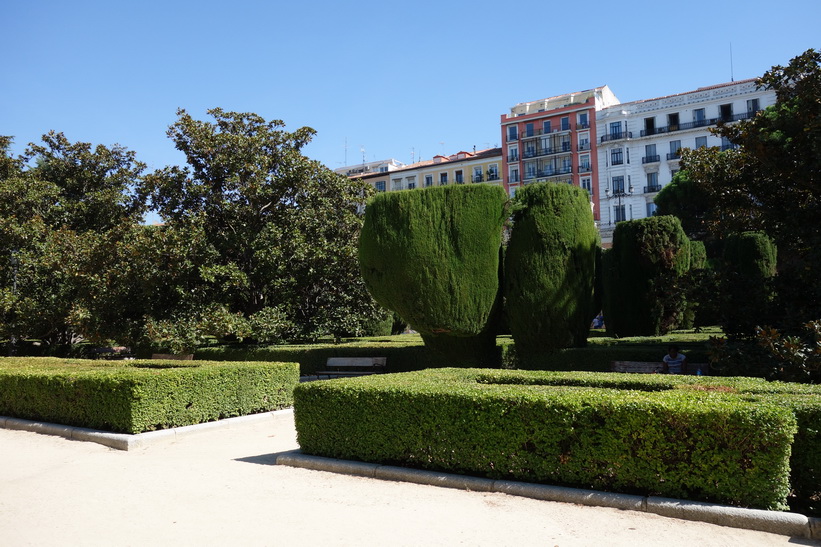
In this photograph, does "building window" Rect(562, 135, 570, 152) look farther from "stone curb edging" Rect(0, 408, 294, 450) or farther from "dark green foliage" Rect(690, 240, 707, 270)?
"stone curb edging" Rect(0, 408, 294, 450)

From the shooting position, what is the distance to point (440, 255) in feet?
41.2

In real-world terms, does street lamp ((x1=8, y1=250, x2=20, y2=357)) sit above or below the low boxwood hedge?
above

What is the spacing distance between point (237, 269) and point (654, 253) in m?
12.0

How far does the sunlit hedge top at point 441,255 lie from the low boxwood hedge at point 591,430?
4888 mm

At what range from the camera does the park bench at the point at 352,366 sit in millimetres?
14930

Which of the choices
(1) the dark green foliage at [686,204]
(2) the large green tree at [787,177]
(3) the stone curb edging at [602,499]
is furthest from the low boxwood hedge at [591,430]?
(1) the dark green foliage at [686,204]

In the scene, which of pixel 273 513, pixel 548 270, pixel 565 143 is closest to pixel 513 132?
pixel 565 143

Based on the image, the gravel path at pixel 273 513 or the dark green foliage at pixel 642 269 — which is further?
the dark green foliage at pixel 642 269

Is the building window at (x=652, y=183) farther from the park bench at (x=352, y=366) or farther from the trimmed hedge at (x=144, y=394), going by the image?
the trimmed hedge at (x=144, y=394)

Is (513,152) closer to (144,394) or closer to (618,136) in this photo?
(618,136)

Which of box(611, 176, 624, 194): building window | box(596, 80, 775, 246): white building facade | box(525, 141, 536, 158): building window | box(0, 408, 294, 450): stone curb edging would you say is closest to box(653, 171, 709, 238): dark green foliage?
box(596, 80, 775, 246): white building facade

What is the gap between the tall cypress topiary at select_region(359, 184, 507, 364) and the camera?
12539 millimetres

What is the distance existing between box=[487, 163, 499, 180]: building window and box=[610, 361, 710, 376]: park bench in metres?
57.8

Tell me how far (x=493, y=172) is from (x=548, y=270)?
57.6m
